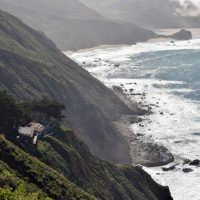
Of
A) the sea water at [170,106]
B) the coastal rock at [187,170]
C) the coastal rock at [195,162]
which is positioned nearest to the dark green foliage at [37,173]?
the sea water at [170,106]

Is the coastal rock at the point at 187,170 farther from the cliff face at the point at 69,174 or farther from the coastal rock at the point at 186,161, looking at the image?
the cliff face at the point at 69,174

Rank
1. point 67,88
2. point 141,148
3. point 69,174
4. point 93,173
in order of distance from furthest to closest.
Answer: point 67,88 → point 141,148 → point 93,173 → point 69,174

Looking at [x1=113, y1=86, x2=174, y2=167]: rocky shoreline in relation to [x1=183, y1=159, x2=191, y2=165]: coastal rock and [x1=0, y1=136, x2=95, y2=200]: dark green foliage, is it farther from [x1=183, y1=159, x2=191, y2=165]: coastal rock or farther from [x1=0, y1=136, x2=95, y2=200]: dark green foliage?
[x1=0, y1=136, x2=95, y2=200]: dark green foliage

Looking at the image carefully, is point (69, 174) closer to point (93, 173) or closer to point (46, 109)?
point (93, 173)

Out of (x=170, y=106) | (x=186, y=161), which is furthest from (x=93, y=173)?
(x=170, y=106)

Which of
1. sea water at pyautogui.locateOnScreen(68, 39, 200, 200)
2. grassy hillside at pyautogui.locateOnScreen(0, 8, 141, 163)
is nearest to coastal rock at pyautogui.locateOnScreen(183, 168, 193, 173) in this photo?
sea water at pyautogui.locateOnScreen(68, 39, 200, 200)
